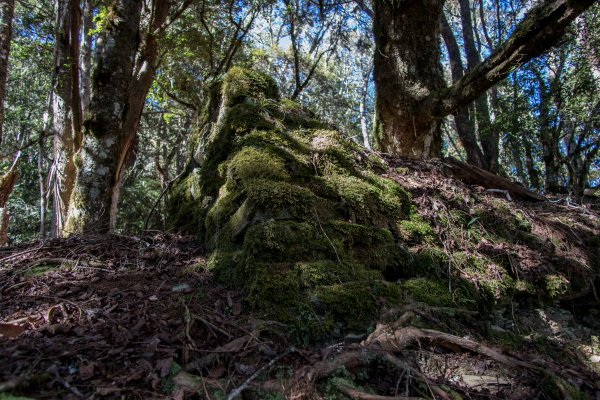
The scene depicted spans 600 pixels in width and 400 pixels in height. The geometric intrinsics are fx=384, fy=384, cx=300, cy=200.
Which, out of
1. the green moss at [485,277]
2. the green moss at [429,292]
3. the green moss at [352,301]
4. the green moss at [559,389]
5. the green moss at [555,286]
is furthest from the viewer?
the green moss at [555,286]

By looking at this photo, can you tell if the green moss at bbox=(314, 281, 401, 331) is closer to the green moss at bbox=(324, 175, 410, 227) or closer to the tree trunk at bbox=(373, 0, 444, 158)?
the green moss at bbox=(324, 175, 410, 227)

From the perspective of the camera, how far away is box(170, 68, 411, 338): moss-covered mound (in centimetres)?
225

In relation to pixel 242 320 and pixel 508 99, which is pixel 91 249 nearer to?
pixel 242 320

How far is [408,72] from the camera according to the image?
17.7 feet

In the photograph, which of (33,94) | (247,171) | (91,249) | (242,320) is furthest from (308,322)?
(33,94)

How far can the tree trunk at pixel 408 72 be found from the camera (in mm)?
→ 5359

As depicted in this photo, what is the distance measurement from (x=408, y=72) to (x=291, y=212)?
3598 mm

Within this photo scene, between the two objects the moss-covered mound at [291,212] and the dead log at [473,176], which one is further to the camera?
the dead log at [473,176]

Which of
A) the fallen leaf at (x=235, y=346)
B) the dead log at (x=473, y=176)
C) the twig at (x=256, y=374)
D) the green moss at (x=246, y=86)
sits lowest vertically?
the twig at (x=256, y=374)

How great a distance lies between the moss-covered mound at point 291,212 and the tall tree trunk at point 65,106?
2.63m

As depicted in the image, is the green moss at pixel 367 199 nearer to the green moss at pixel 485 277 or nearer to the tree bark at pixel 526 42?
the green moss at pixel 485 277

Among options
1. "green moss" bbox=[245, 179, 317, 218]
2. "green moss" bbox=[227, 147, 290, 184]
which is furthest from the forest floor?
"green moss" bbox=[227, 147, 290, 184]

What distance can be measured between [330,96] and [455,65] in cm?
1117

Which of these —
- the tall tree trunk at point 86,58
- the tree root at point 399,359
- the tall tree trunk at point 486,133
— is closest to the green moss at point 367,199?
the tree root at point 399,359
